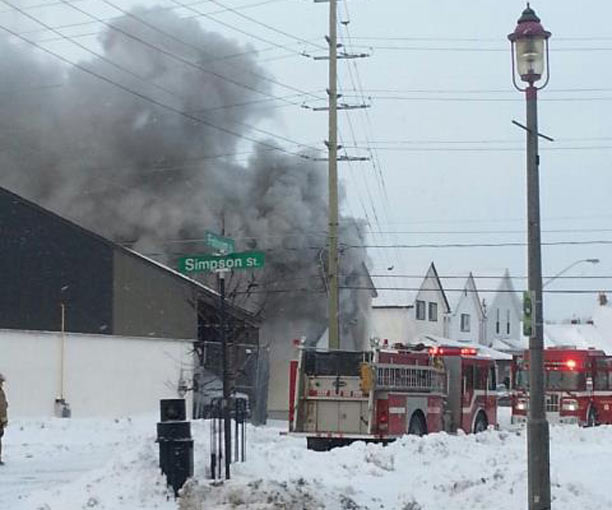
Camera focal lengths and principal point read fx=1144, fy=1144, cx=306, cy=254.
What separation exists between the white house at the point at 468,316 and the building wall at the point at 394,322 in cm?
624

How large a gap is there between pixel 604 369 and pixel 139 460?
20.9m

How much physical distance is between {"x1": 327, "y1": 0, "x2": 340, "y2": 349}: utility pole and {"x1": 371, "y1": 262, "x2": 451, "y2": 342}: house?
2680cm

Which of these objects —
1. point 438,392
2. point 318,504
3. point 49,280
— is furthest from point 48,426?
point 318,504

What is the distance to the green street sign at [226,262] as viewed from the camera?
12.2 meters

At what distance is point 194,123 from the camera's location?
182 feet

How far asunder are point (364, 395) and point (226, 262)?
968 centimetres

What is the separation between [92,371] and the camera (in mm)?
32938

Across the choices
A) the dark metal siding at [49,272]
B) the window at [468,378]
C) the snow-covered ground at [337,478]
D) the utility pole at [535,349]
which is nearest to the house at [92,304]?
the dark metal siding at [49,272]

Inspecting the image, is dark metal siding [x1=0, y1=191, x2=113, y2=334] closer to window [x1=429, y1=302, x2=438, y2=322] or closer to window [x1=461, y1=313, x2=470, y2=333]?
window [x1=429, y1=302, x2=438, y2=322]

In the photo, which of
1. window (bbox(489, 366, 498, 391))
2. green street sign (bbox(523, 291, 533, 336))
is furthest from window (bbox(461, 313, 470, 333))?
green street sign (bbox(523, 291, 533, 336))

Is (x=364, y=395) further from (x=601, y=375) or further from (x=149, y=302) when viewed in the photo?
(x=149, y=302)

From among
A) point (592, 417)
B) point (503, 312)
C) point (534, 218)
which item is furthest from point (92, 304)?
point (503, 312)

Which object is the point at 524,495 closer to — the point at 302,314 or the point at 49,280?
the point at 49,280

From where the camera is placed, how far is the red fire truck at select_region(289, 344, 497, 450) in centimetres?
2120
